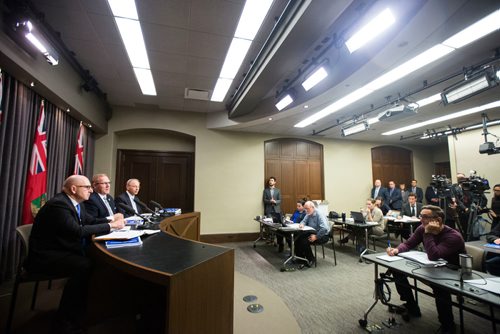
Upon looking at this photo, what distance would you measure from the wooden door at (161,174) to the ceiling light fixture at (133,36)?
2391mm

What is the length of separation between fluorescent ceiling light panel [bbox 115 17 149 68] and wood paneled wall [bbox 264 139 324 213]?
4.15m

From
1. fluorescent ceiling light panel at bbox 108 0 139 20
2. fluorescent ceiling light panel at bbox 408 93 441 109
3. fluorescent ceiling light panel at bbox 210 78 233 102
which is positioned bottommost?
fluorescent ceiling light panel at bbox 408 93 441 109

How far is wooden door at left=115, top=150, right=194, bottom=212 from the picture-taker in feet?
19.4

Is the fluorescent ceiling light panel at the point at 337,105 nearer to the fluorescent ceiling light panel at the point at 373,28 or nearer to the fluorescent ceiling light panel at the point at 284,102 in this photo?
the fluorescent ceiling light panel at the point at 284,102

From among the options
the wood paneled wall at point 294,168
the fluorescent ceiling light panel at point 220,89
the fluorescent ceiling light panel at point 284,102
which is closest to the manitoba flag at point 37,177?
the fluorescent ceiling light panel at point 220,89

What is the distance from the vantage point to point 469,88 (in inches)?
128

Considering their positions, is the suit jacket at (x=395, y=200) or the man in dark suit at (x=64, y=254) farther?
the suit jacket at (x=395, y=200)

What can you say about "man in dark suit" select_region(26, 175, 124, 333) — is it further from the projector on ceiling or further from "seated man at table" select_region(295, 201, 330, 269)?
the projector on ceiling

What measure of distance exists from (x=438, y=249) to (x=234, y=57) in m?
3.37

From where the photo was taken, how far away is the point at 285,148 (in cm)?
710

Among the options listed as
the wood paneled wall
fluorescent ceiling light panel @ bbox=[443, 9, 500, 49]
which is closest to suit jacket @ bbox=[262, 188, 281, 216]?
the wood paneled wall

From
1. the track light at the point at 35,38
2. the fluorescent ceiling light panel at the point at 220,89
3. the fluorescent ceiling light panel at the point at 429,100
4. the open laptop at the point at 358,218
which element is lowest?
the open laptop at the point at 358,218

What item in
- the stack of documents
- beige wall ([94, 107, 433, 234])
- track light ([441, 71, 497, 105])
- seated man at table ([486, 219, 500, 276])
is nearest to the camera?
the stack of documents

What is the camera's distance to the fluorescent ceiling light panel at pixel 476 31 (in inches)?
89.8
